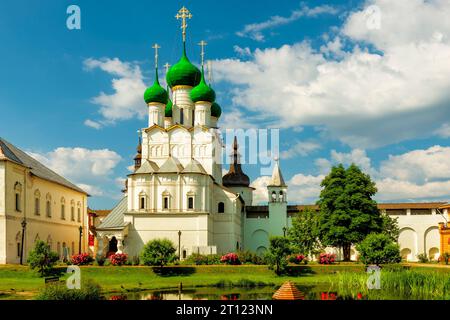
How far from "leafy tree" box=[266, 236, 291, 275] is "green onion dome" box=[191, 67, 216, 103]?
17992 mm

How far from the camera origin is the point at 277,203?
52281mm

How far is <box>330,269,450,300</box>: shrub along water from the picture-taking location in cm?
1727

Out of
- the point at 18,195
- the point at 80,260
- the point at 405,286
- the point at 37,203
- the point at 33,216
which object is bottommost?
the point at 80,260

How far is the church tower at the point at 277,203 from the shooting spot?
170 feet

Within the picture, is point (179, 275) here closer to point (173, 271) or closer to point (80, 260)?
point (173, 271)

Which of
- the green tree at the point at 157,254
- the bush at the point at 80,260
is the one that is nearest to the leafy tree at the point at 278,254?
the green tree at the point at 157,254

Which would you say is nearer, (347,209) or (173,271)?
(173,271)

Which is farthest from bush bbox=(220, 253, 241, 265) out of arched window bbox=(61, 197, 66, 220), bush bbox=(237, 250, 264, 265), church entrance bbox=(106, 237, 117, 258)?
arched window bbox=(61, 197, 66, 220)

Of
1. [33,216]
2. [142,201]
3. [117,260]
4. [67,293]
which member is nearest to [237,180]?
[142,201]

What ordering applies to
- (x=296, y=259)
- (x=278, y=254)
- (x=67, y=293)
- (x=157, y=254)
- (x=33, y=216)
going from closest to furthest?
1. (x=67, y=293)
2. (x=278, y=254)
3. (x=157, y=254)
4. (x=296, y=259)
5. (x=33, y=216)

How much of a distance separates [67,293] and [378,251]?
64.7 ft

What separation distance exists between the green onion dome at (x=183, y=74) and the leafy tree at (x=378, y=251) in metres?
21.8

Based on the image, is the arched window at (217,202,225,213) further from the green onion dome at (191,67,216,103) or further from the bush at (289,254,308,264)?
the bush at (289,254,308,264)
